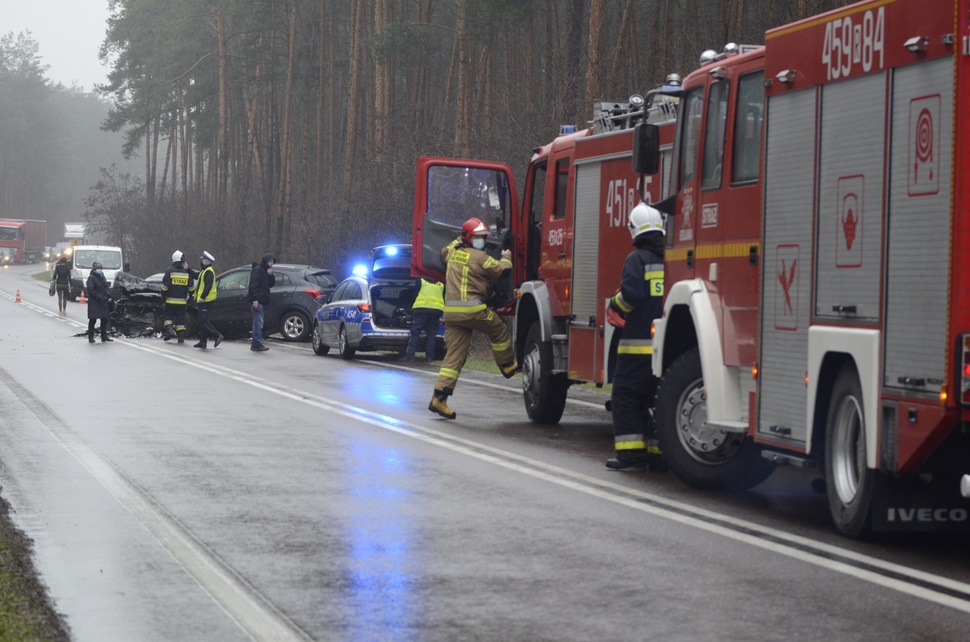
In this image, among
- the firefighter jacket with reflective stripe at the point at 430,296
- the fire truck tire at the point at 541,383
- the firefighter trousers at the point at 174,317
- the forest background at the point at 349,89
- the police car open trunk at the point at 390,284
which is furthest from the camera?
the forest background at the point at 349,89

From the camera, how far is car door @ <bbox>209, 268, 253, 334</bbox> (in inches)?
1240

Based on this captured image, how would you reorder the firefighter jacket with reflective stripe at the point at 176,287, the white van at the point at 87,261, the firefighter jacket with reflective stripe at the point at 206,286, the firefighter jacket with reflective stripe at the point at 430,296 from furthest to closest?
the white van at the point at 87,261, the firefighter jacket with reflective stripe at the point at 176,287, the firefighter jacket with reflective stripe at the point at 206,286, the firefighter jacket with reflective stripe at the point at 430,296

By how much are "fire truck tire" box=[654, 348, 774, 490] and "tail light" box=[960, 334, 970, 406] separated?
2869mm

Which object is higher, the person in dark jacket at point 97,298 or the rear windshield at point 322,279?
the rear windshield at point 322,279

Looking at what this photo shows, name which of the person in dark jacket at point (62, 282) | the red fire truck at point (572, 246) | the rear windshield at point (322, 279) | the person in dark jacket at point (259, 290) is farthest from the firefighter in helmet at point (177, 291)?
the person in dark jacket at point (62, 282)

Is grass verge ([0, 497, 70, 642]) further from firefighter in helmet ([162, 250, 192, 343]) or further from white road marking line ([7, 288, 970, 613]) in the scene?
firefighter in helmet ([162, 250, 192, 343])

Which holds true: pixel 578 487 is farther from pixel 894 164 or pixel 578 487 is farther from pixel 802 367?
pixel 894 164

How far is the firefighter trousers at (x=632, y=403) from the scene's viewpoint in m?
11.4

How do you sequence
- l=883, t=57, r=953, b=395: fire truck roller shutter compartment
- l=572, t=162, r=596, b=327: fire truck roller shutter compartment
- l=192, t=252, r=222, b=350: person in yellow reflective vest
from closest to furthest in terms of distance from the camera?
l=883, t=57, r=953, b=395: fire truck roller shutter compartment → l=572, t=162, r=596, b=327: fire truck roller shutter compartment → l=192, t=252, r=222, b=350: person in yellow reflective vest

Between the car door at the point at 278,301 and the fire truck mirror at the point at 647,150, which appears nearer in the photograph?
the fire truck mirror at the point at 647,150

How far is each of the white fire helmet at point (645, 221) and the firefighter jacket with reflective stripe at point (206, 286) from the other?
1805 centimetres

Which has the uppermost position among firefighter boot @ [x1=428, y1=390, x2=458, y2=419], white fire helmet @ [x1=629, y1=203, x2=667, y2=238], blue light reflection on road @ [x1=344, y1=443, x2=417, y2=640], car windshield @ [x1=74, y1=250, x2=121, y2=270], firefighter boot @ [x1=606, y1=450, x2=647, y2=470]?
car windshield @ [x1=74, y1=250, x2=121, y2=270]

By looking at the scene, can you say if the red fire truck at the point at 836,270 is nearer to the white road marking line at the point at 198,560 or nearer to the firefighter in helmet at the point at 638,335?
the firefighter in helmet at the point at 638,335

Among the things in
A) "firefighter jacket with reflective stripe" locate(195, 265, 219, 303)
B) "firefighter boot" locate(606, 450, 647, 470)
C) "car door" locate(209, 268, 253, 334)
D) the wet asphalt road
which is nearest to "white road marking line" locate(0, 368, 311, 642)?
the wet asphalt road
